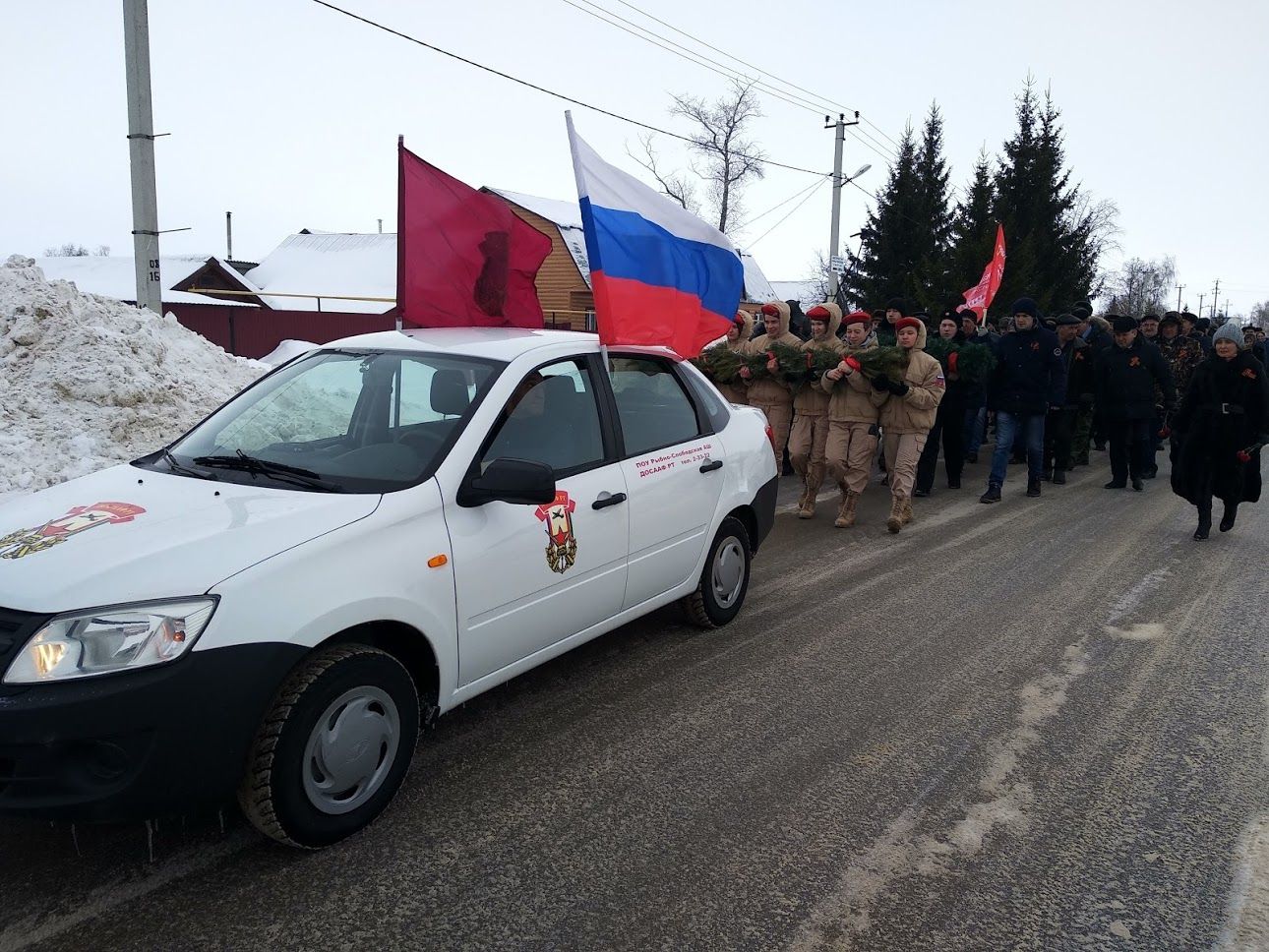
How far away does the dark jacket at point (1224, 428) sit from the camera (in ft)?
25.8

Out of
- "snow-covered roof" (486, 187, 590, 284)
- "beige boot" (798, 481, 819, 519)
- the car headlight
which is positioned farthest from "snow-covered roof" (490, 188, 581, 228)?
the car headlight

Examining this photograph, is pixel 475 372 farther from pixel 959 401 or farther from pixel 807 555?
pixel 959 401

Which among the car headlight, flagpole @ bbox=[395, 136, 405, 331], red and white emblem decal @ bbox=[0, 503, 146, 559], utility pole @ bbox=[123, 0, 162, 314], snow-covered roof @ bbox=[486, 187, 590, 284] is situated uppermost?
snow-covered roof @ bbox=[486, 187, 590, 284]

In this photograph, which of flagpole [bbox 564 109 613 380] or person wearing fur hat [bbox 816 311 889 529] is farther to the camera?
person wearing fur hat [bbox 816 311 889 529]

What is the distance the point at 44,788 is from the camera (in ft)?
8.56

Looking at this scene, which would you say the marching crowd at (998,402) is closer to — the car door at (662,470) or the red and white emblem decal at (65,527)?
the car door at (662,470)

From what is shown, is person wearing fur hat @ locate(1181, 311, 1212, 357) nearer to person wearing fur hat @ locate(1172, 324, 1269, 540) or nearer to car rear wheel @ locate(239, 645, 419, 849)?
person wearing fur hat @ locate(1172, 324, 1269, 540)

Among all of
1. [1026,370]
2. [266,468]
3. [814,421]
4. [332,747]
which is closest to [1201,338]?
[1026,370]

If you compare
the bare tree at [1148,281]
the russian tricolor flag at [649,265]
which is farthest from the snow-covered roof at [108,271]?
the bare tree at [1148,281]

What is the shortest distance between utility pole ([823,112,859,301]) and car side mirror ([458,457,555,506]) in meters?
23.1

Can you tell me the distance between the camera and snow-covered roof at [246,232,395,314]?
35.0 meters

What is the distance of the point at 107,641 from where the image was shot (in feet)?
8.61

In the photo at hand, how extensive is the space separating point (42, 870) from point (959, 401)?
30.5 ft

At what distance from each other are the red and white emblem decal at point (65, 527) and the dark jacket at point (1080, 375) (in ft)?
36.0
